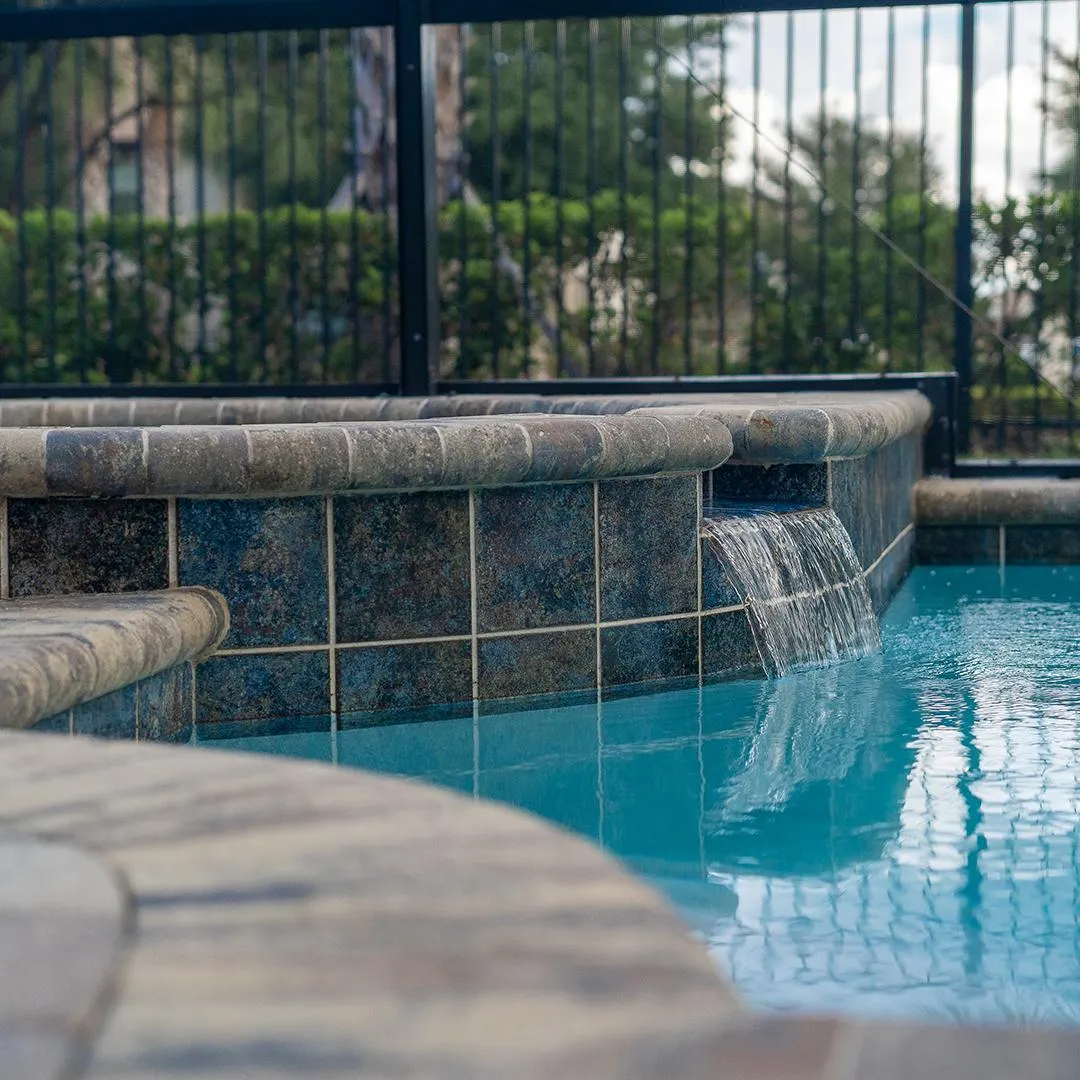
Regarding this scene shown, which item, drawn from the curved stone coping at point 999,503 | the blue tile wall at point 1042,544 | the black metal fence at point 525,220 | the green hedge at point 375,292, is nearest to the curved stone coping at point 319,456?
the black metal fence at point 525,220

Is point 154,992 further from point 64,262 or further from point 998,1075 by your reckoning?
point 64,262

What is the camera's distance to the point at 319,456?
327 centimetres

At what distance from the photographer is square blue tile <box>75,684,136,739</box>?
270cm

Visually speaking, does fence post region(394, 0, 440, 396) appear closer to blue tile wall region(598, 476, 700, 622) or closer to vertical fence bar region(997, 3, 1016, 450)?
vertical fence bar region(997, 3, 1016, 450)

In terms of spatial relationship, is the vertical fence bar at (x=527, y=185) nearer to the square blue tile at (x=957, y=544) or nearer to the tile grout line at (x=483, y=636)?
the square blue tile at (x=957, y=544)

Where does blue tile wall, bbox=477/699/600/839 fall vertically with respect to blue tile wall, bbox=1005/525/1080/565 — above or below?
below

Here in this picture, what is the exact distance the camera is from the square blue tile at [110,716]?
8.86ft

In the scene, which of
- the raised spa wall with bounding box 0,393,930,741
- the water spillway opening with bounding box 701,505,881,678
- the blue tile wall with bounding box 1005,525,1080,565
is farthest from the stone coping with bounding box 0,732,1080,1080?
the blue tile wall with bounding box 1005,525,1080,565

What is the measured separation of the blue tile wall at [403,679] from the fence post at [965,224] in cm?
358

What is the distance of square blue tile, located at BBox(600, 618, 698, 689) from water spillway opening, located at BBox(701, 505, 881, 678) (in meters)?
0.17

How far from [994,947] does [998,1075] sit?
45.8 inches

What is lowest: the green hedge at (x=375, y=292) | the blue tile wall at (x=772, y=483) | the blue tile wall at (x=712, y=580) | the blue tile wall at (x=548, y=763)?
the blue tile wall at (x=548, y=763)

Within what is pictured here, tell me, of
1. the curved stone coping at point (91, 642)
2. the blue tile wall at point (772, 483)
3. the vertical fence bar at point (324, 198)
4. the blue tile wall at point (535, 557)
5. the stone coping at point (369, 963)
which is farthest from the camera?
the vertical fence bar at point (324, 198)

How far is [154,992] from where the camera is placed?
106 centimetres
